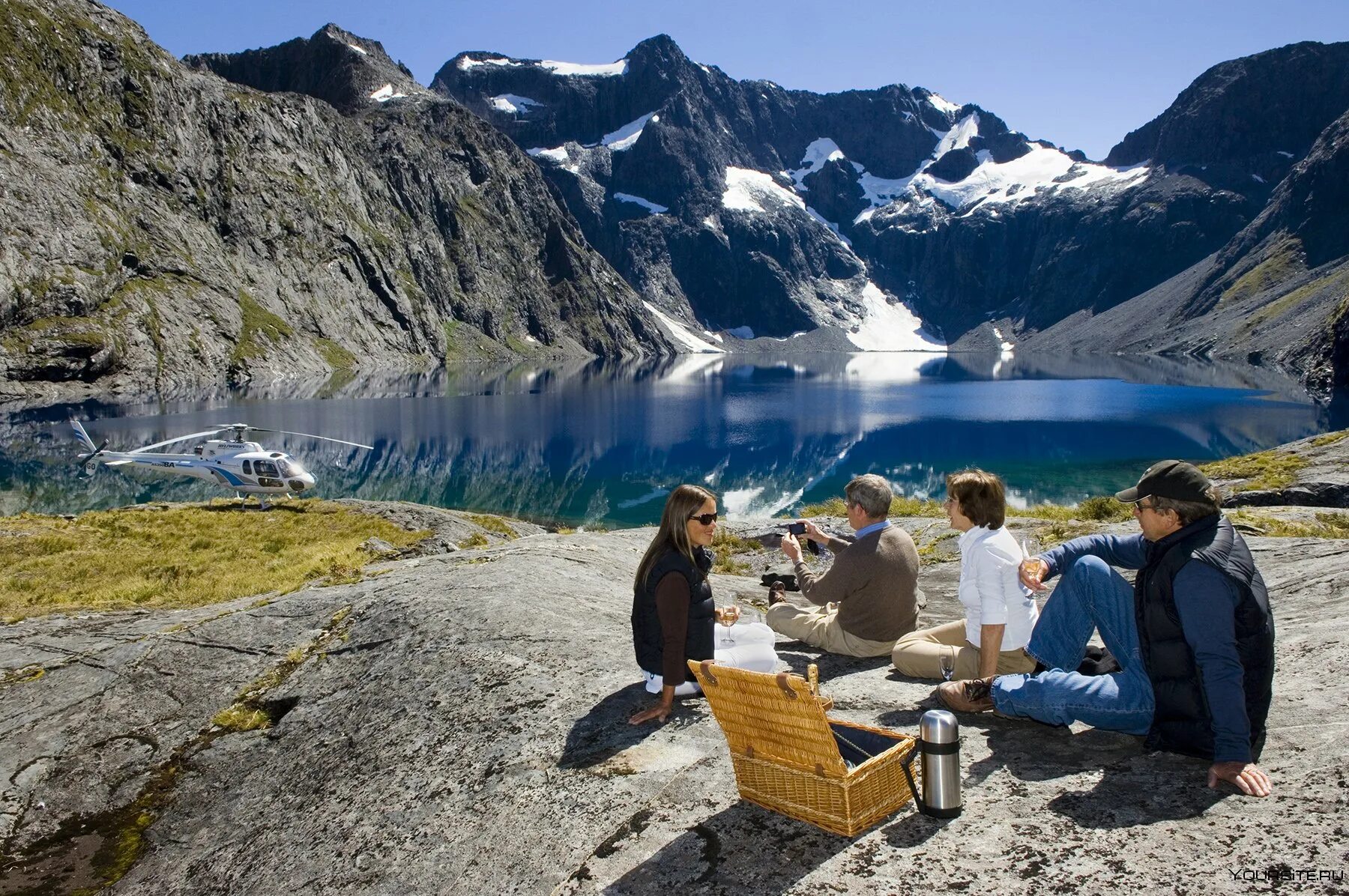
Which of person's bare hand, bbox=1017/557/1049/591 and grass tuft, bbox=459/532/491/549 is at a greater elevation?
person's bare hand, bbox=1017/557/1049/591

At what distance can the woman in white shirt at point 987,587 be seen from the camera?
758 cm

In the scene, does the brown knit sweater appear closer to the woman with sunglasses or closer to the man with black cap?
the woman with sunglasses

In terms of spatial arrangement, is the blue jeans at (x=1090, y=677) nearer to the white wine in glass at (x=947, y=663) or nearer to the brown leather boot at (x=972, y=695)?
the brown leather boot at (x=972, y=695)

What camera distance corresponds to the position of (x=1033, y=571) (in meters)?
7.38

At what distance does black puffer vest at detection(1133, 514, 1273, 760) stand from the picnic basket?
1.85m

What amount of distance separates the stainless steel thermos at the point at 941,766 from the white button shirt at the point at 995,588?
2218 millimetres

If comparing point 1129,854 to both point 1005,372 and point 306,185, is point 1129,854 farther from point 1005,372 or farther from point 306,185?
point 1005,372

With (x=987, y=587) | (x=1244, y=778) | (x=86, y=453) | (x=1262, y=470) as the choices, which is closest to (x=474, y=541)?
(x=987, y=587)

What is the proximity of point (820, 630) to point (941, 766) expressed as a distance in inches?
175

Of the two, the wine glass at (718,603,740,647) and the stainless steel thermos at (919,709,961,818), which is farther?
the wine glass at (718,603,740,647)

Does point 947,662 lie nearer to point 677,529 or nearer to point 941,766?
point 941,766

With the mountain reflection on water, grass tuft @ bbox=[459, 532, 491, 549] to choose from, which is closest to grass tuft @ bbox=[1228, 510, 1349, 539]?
grass tuft @ bbox=[459, 532, 491, 549]

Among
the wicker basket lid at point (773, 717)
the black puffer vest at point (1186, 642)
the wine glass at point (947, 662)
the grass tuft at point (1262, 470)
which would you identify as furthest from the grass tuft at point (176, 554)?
the grass tuft at point (1262, 470)

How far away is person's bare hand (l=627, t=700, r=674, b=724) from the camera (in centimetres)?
764
